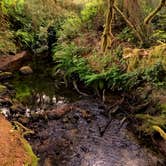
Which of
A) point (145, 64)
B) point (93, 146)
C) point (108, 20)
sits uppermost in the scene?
point (108, 20)

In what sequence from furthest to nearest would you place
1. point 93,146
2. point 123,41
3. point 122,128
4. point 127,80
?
point 123,41
point 127,80
point 122,128
point 93,146

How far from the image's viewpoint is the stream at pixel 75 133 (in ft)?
25.1

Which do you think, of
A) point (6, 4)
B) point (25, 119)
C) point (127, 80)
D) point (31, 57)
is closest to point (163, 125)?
point (127, 80)

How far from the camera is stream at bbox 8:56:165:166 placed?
7645 millimetres

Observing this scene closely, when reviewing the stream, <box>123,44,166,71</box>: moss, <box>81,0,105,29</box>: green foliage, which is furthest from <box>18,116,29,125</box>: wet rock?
<box>81,0,105,29</box>: green foliage

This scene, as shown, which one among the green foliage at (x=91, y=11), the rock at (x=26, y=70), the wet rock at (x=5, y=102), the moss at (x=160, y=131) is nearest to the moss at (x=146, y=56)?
the moss at (x=160, y=131)

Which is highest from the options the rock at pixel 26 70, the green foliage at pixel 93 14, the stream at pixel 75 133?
the green foliage at pixel 93 14

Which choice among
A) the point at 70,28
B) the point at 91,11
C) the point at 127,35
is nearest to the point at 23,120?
the point at 127,35

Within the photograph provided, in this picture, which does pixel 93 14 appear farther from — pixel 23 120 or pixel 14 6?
pixel 23 120

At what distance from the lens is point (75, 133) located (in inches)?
345

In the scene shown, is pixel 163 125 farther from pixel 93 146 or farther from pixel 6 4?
pixel 6 4

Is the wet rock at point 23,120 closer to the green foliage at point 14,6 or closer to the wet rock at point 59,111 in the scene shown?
the wet rock at point 59,111

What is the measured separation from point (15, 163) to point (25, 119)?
287 centimetres

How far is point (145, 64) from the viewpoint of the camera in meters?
9.45
